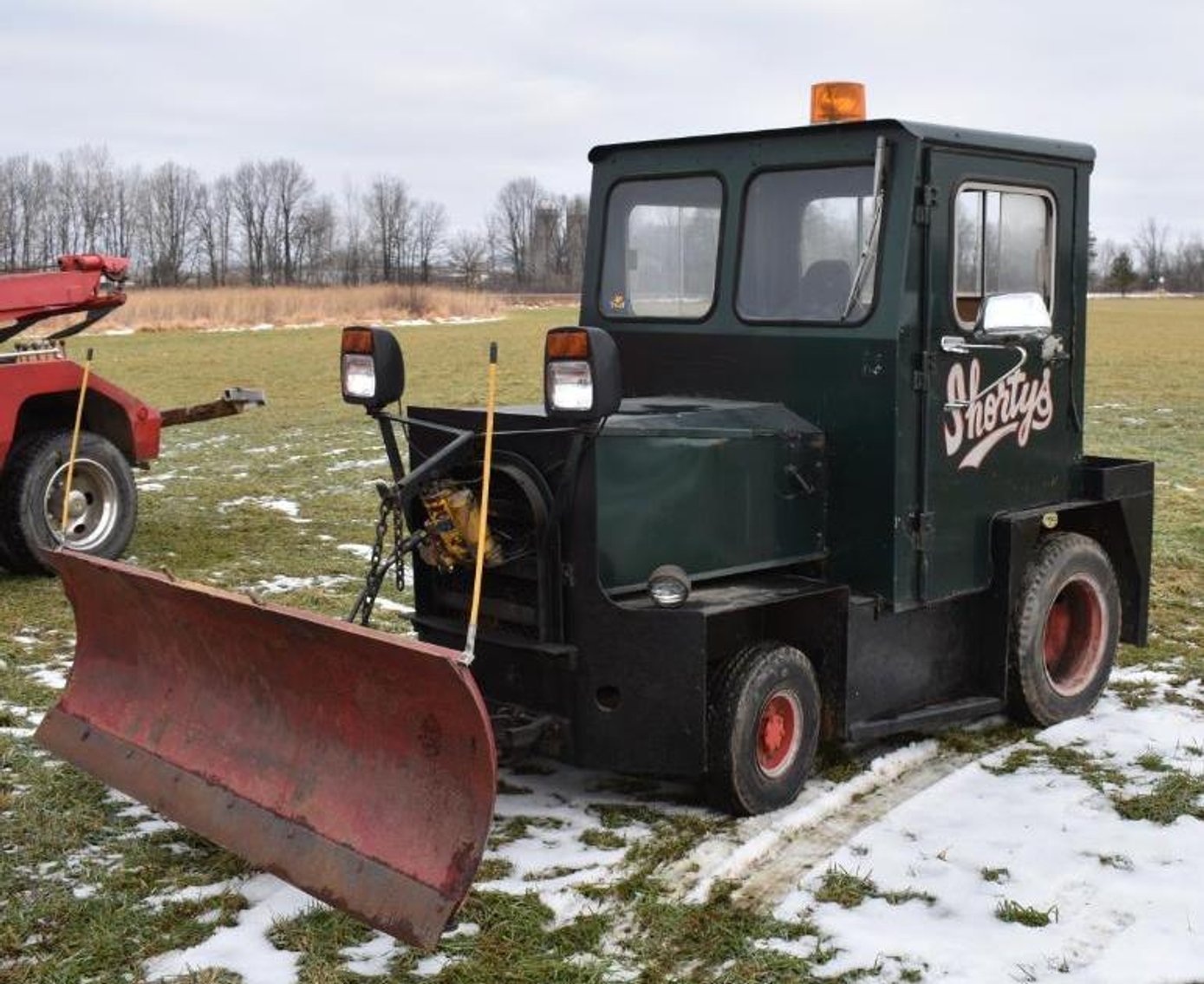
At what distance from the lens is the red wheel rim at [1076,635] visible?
250 inches

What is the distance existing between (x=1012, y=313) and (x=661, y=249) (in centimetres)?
148

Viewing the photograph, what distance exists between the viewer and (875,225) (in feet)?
17.3

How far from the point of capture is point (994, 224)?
18.6 feet

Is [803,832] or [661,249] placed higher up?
[661,249]

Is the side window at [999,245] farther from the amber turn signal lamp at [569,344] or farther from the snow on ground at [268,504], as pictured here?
the snow on ground at [268,504]

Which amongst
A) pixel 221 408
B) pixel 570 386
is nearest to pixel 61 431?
pixel 221 408

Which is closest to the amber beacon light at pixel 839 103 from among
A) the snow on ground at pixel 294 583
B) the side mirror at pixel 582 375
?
the side mirror at pixel 582 375

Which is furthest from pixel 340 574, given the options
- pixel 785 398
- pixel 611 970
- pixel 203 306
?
pixel 203 306

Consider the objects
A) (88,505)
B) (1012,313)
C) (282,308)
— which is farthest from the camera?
(282,308)

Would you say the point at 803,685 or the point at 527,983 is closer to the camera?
the point at 527,983

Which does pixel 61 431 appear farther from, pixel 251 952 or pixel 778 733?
pixel 251 952

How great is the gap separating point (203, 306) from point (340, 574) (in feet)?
125

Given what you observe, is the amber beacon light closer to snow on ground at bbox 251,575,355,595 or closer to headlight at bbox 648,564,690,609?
headlight at bbox 648,564,690,609

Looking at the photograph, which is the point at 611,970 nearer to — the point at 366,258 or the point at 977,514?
the point at 977,514
